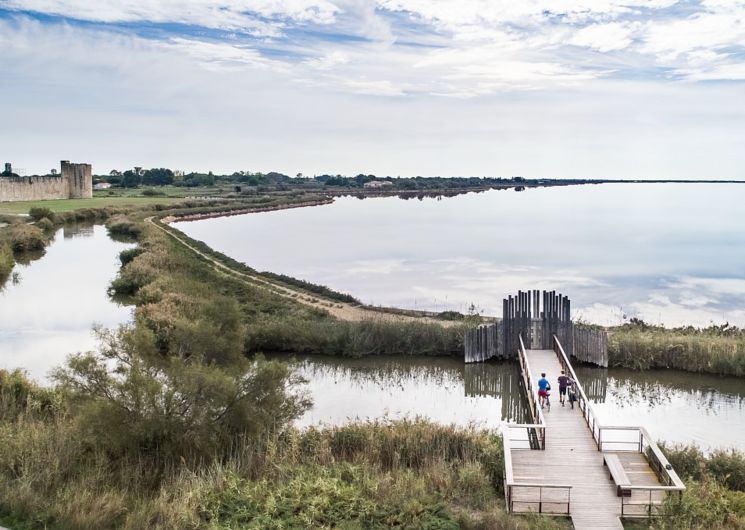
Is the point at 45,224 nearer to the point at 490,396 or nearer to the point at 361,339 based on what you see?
the point at 361,339

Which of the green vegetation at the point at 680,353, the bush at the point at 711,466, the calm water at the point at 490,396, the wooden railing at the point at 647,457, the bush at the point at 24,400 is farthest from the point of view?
the green vegetation at the point at 680,353

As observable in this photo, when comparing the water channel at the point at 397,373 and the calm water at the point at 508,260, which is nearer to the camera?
the water channel at the point at 397,373

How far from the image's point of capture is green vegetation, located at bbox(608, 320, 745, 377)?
20.7m

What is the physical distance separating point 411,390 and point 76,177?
310 feet

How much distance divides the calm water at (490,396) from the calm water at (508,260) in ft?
31.6

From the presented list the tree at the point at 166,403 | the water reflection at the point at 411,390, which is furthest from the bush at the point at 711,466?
the tree at the point at 166,403

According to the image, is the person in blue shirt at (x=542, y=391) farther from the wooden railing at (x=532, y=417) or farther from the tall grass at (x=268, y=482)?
the tall grass at (x=268, y=482)

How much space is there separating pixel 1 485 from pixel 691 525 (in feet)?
34.5

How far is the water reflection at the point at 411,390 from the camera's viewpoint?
1762 cm

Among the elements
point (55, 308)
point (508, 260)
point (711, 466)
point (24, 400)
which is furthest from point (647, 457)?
point (508, 260)

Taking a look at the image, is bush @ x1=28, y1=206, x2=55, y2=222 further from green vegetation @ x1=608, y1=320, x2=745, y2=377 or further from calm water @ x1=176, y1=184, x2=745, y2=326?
green vegetation @ x1=608, y1=320, x2=745, y2=377

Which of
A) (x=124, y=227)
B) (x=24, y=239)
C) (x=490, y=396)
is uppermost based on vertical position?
(x=124, y=227)

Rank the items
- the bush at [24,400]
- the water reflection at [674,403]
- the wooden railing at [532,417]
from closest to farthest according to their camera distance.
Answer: the wooden railing at [532,417]
the bush at [24,400]
the water reflection at [674,403]

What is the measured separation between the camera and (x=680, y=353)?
21.4m
